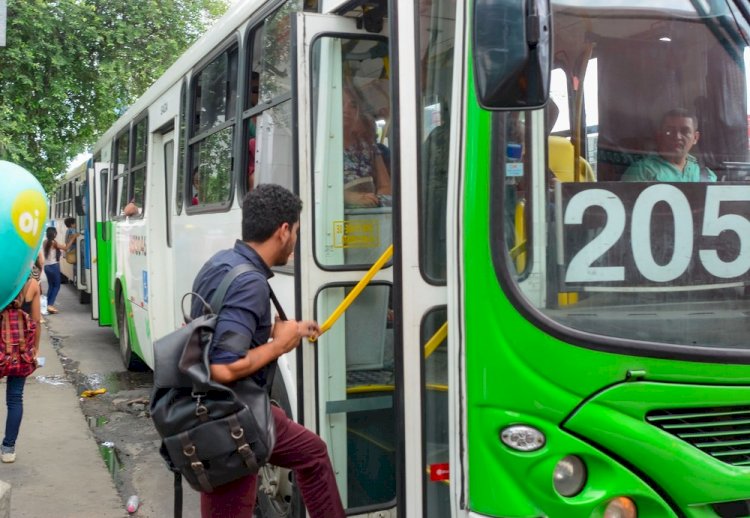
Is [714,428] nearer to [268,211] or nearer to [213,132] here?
[268,211]

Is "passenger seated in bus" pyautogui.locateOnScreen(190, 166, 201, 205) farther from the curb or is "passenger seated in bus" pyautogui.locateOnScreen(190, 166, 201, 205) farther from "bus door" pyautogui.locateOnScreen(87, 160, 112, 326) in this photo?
"bus door" pyautogui.locateOnScreen(87, 160, 112, 326)

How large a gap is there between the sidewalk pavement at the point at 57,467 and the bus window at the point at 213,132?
198 centimetres

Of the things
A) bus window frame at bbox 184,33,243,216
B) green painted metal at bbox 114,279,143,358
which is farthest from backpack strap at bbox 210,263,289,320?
green painted metal at bbox 114,279,143,358

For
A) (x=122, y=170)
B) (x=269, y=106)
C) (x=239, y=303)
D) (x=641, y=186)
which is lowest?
(x=239, y=303)

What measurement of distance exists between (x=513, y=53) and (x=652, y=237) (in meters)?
0.72

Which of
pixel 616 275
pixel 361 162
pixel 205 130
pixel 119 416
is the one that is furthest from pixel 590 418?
pixel 119 416

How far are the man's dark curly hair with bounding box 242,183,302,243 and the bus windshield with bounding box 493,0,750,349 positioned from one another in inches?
32.4

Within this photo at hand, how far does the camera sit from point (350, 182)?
11.9 ft

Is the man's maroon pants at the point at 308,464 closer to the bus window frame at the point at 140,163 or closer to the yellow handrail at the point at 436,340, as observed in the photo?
the yellow handrail at the point at 436,340

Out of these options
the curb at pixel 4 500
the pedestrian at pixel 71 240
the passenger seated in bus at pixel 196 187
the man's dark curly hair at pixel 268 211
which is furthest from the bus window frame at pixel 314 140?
the pedestrian at pixel 71 240

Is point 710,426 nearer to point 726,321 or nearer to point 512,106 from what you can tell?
point 726,321

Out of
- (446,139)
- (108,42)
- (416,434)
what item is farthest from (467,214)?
(108,42)

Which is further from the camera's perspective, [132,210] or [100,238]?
[100,238]

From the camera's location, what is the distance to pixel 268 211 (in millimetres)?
3117
